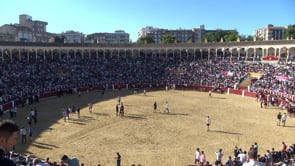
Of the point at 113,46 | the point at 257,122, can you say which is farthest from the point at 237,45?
the point at 257,122

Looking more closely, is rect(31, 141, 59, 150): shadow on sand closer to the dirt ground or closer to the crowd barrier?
the dirt ground

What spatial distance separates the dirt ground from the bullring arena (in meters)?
0.07


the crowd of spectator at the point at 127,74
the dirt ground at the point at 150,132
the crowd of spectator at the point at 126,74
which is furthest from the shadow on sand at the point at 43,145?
the crowd of spectator at the point at 126,74

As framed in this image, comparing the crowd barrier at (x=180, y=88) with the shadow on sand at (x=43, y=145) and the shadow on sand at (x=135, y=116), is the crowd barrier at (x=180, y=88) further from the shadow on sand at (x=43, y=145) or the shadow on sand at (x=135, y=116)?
the shadow on sand at (x=43, y=145)

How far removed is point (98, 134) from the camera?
2467 cm

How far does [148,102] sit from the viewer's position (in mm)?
40000

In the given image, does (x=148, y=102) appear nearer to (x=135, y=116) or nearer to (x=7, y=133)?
(x=135, y=116)

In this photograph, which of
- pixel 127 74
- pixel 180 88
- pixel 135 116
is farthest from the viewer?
pixel 127 74

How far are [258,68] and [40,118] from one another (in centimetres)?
4348

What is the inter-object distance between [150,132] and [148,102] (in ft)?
48.6

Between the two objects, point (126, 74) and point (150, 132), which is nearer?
point (150, 132)

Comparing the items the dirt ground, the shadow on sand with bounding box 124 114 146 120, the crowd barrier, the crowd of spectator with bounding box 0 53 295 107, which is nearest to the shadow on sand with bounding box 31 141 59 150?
the dirt ground

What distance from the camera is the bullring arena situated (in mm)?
21422

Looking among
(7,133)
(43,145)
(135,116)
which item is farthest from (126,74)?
(7,133)
